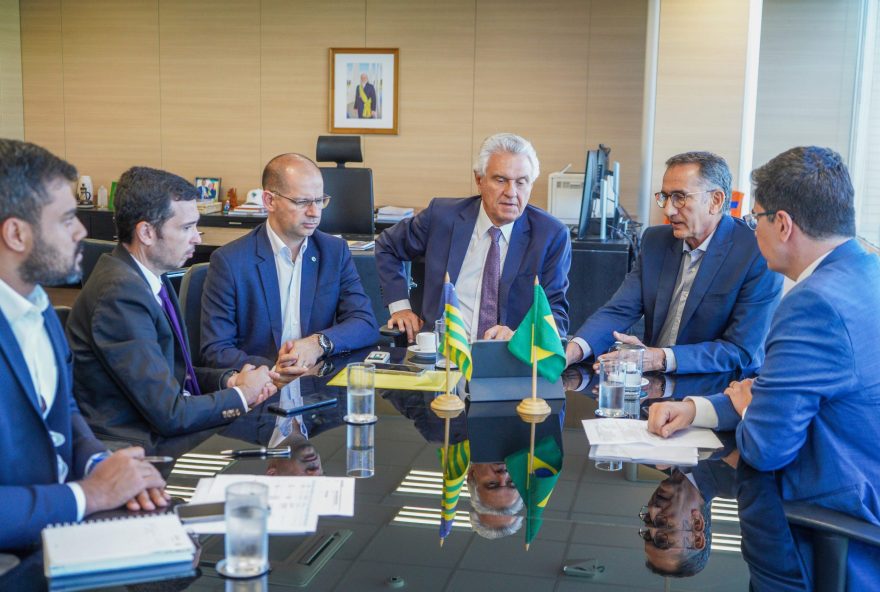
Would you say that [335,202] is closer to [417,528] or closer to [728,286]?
[728,286]

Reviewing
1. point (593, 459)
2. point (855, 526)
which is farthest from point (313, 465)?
point (855, 526)

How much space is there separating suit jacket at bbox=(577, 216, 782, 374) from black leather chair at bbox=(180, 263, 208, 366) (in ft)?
4.59

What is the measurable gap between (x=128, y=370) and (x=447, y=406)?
820mm

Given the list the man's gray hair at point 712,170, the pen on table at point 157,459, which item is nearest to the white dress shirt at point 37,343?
the pen on table at point 157,459

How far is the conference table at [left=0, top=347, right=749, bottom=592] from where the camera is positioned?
1.47 m

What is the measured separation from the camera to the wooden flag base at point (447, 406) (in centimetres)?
245

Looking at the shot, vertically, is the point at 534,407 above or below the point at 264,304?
below

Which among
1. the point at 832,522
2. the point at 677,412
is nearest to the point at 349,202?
the point at 677,412

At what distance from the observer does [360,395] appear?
2.33 meters

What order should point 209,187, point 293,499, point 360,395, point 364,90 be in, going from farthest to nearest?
point 209,187 < point 364,90 < point 360,395 < point 293,499

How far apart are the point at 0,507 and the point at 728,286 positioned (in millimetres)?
2335

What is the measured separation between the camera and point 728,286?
10.2 feet

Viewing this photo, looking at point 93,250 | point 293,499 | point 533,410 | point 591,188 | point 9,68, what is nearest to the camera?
point 293,499

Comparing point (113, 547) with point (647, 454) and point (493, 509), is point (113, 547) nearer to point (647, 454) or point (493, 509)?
point (493, 509)
